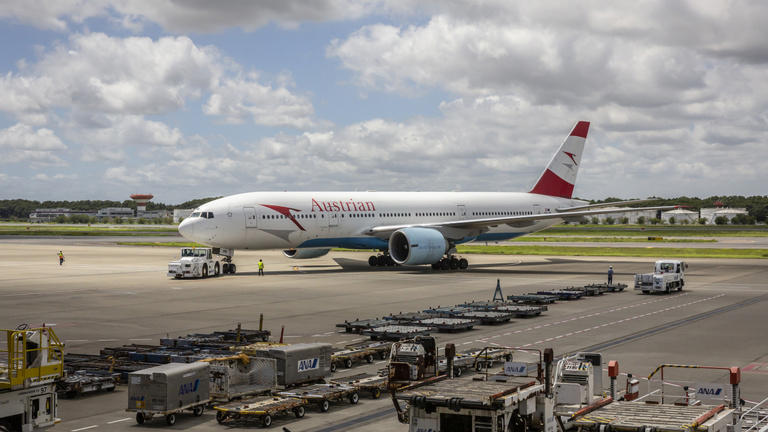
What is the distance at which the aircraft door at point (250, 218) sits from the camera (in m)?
49.8

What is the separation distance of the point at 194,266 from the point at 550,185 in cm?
3458

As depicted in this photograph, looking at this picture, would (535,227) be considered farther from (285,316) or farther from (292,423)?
(292,423)

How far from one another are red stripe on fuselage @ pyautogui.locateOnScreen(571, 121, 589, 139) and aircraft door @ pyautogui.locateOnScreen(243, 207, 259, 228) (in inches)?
1267

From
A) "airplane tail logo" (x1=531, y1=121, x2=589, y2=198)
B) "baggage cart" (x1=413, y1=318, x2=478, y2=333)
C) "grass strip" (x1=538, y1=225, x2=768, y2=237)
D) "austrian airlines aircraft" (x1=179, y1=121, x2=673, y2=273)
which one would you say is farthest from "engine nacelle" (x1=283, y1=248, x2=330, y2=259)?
"grass strip" (x1=538, y1=225, x2=768, y2=237)

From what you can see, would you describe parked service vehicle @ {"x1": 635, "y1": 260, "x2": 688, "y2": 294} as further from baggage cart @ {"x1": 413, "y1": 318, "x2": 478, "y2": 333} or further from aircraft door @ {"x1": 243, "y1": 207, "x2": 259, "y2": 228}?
aircraft door @ {"x1": 243, "y1": 207, "x2": 259, "y2": 228}

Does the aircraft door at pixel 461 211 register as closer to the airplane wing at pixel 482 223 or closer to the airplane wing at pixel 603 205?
the airplane wing at pixel 482 223

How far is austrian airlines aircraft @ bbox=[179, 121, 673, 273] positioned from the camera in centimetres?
4994

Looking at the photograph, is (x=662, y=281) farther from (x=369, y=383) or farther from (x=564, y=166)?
(x=564, y=166)

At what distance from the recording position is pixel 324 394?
58.0 feet

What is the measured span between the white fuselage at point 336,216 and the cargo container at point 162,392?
33089 mm

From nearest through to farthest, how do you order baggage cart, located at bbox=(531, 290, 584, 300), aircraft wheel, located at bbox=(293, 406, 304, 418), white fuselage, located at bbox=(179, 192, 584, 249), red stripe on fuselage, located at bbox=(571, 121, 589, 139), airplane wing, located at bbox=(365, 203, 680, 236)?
1. aircraft wheel, located at bbox=(293, 406, 304, 418)
2. baggage cart, located at bbox=(531, 290, 584, 300)
3. white fuselage, located at bbox=(179, 192, 584, 249)
4. airplane wing, located at bbox=(365, 203, 680, 236)
5. red stripe on fuselage, located at bbox=(571, 121, 589, 139)

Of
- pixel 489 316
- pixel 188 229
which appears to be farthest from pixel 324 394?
pixel 188 229

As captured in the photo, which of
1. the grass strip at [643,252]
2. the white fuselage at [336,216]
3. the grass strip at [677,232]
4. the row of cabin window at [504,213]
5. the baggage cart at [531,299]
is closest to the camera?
the baggage cart at [531,299]

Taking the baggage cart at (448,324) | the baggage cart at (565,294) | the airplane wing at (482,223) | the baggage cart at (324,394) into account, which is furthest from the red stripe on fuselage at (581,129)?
the baggage cart at (324,394)
